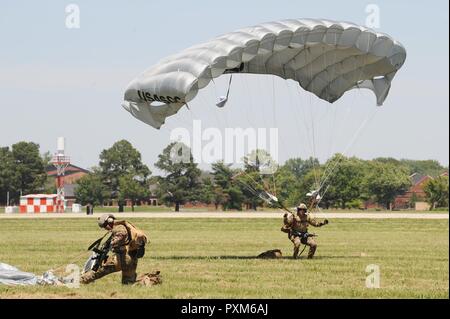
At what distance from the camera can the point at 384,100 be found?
2512 centimetres

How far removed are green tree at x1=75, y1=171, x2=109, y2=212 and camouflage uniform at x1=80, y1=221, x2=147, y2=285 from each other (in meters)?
98.8

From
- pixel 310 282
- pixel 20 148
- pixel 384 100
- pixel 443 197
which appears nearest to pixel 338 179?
pixel 443 197

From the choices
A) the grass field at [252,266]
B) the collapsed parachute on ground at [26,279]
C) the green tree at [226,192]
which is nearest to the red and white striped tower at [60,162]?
the green tree at [226,192]

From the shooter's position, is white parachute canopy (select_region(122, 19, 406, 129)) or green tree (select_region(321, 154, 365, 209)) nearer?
white parachute canopy (select_region(122, 19, 406, 129))

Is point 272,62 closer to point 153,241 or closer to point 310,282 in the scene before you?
point 310,282

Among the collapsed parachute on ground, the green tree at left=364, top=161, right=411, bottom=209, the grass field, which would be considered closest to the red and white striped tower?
the green tree at left=364, top=161, right=411, bottom=209

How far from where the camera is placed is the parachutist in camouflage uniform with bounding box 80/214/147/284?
55.0 ft

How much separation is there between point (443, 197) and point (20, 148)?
193 ft

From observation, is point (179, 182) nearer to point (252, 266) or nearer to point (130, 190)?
point (130, 190)

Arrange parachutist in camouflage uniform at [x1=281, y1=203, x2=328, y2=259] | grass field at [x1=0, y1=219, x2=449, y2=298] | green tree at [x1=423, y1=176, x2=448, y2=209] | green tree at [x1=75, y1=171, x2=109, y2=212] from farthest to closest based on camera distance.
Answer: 1. green tree at [x1=423, y1=176, x2=448, y2=209]
2. green tree at [x1=75, y1=171, x2=109, y2=212]
3. parachutist in camouflage uniform at [x1=281, y1=203, x2=328, y2=259]
4. grass field at [x1=0, y1=219, x2=449, y2=298]

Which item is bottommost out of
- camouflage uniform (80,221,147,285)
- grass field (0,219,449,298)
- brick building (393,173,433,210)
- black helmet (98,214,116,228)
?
grass field (0,219,449,298)

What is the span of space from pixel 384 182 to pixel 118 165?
37355mm

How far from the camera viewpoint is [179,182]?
115m

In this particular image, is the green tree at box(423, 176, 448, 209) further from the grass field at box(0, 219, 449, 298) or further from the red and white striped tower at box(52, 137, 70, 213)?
the grass field at box(0, 219, 449, 298)
